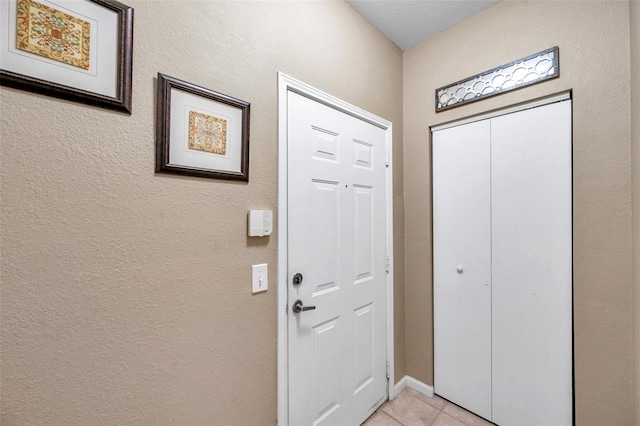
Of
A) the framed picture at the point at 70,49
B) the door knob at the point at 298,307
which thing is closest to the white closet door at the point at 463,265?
the door knob at the point at 298,307

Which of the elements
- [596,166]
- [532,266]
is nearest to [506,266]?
[532,266]

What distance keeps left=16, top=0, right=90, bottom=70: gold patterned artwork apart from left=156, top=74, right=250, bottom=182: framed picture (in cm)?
22

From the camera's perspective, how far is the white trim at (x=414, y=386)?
1.97 meters

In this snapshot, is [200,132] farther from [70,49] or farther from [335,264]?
[335,264]

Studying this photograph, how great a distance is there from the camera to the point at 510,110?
64.5 inches

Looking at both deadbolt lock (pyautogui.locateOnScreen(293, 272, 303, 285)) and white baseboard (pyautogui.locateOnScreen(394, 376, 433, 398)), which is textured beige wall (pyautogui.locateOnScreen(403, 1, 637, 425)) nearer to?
white baseboard (pyautogui.locateOnScreen(394, 376, 433, 398))

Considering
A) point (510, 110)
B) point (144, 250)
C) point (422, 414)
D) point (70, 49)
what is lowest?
point (422, 414)

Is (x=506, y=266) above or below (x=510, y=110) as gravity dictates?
below

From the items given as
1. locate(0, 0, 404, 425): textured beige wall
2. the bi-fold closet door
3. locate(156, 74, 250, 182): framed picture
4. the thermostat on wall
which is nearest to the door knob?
locate(0, 0, 404, 425): textured beige wall

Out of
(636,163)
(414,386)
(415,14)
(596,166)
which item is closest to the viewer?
(636,163)

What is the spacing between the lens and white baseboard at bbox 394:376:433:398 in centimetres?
197

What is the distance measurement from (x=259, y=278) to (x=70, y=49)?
3.39 ft

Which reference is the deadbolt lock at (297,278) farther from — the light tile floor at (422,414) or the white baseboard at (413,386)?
the white baseboard at (413,386)

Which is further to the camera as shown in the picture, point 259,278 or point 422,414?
point 422,414
